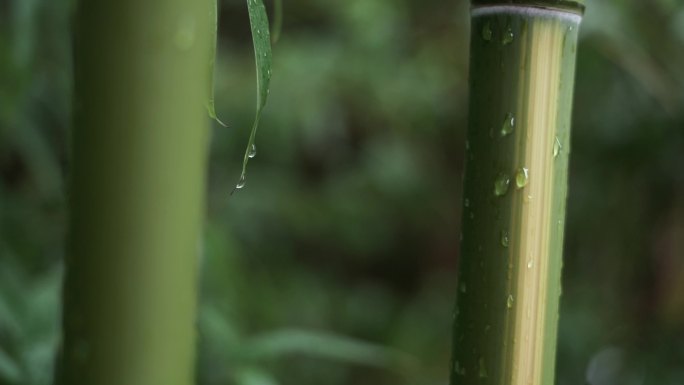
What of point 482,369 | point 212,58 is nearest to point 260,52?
point 212,58

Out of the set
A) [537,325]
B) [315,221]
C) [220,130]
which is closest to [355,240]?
[315,221]

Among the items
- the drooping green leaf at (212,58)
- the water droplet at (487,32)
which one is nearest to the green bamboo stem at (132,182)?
the drooping green leaf at (212,58)

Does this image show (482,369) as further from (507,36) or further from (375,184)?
(375,184)

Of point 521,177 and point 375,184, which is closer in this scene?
point 521,177

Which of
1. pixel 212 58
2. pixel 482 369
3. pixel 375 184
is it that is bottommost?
pixel 375 184

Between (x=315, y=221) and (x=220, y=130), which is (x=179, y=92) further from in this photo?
(x=315, y=221)

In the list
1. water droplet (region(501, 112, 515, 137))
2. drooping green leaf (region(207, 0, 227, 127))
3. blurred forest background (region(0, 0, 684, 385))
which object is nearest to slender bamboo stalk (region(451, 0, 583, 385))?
water droplet (region(501, 112, 515, 137))

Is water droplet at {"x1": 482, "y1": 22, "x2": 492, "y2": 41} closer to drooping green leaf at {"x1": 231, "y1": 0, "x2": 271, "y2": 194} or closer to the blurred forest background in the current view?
drooping green leaf at {"x1": 231, "y1": 0, "x2": 271, "y2": 194}
